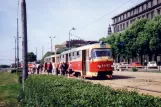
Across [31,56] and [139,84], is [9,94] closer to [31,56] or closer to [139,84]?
[139,84]

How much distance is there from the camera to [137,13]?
302 ft

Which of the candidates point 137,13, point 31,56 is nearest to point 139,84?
point 137,13

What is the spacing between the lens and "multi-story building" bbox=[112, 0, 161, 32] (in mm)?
81312

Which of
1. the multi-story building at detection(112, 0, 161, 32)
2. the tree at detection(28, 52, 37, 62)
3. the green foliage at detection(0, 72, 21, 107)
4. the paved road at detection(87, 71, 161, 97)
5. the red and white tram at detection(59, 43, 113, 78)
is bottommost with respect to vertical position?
the green foliage at detection(0, 72, 21, 107)

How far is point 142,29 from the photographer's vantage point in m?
64.8

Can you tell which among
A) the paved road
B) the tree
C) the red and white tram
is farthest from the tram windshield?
the tree

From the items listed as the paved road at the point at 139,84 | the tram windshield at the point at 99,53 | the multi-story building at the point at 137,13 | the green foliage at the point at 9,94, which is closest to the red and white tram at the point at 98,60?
the tram windshield at the point at 99,53

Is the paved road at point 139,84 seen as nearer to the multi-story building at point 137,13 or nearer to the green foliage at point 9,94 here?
the green foliage at point 9,94

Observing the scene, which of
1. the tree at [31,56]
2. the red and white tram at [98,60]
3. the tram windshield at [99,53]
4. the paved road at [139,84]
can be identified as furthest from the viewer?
the tree at [31,56]

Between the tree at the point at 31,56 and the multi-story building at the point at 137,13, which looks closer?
the multi-story building at the point at 137,13

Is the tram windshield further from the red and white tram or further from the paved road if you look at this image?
the paved road

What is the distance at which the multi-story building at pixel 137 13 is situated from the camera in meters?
81.3

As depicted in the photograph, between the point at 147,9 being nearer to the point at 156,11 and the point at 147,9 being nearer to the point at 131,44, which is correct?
the point at 156,11

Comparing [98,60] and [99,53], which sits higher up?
[99,53]
